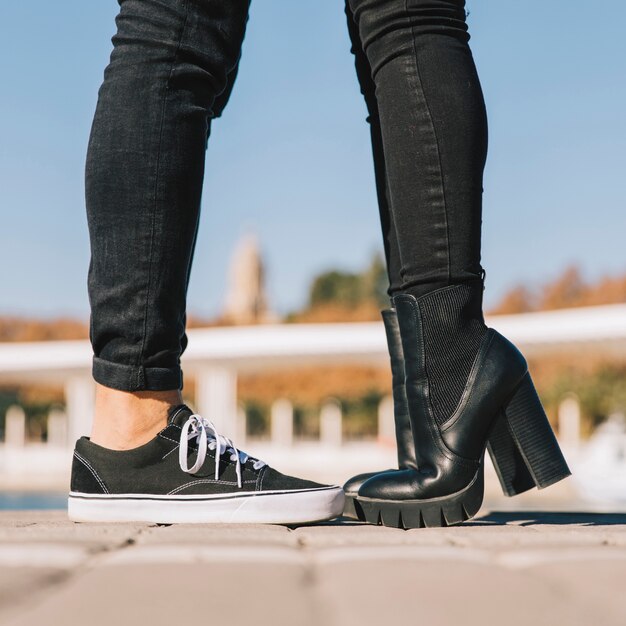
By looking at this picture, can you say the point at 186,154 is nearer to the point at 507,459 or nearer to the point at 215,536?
the point at 215,536

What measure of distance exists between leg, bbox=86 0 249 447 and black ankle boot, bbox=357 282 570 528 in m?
0.45

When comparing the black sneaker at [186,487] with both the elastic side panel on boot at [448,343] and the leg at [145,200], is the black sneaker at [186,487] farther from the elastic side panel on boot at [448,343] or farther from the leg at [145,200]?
the elastic side panel on boot at [448,343]

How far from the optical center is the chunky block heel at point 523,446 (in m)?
1.57

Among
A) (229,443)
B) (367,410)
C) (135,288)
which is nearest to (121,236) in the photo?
(135,288)

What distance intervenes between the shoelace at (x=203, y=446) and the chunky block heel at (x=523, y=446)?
0.47 meters

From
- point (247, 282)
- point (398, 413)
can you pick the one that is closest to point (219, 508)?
point (398, 413)

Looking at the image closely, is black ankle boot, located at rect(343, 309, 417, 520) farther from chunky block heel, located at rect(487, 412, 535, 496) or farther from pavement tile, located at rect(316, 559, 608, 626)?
pavement tile, located at rect(316, 559, 608, 626)

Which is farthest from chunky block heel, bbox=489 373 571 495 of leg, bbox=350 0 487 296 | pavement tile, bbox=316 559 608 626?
pavement tile, bbox=316 559 608 626

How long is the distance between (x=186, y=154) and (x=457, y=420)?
0.70 meters

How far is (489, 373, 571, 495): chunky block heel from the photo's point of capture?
1.57 meters

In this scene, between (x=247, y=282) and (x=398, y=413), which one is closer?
(x=398, y=413)

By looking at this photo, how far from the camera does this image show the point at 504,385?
61.1 inches

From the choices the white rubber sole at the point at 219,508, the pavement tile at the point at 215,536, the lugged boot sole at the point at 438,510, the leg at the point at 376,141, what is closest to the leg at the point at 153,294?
the white rubber sole at the point at 219,508

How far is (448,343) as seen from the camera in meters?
1.55
